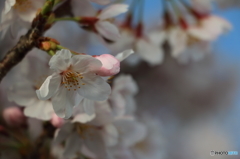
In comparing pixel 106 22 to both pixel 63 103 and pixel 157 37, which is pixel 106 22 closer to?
pixel 63 103

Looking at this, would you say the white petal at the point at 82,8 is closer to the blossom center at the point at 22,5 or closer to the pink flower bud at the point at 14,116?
the blossom center at the point at 22,5

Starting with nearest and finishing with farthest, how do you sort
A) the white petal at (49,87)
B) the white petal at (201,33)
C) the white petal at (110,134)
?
the white petal at (49,87) → the white petal at (110,134) → the white petal at (201,33)

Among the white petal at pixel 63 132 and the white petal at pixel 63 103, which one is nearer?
the white petal at pixel 63 103

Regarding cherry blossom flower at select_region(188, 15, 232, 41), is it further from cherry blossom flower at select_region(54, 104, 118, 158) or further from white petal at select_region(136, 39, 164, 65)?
cherry blossom flower at select_region(54, 104, 118, 158)

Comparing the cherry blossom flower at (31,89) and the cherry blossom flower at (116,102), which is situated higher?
the cherry blossom flower at (31,89)

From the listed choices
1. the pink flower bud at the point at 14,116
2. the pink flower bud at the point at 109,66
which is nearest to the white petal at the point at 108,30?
the pink flower bud at the point at 109,66

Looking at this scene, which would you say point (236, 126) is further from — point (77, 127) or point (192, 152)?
point (77, 127)

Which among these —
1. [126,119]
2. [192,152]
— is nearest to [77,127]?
[126,119]
